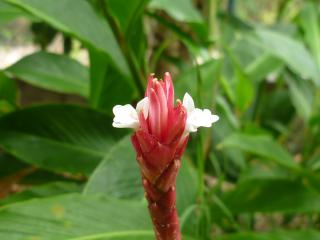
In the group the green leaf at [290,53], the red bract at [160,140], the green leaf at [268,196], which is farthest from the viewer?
the green leaf at [290,53]

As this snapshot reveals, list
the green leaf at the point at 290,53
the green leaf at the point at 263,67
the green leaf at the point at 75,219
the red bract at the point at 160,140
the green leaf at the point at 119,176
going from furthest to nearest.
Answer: the green leaf at the point at 263,67 < the green leaf at the point at 290,53 < the green leaf at the point at 119,176 < the green leaf at the point at 75,219 < the red bract at the point at 160,140

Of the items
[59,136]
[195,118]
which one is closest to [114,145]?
[59,136]

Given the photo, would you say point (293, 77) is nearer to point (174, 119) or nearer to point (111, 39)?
point (111, 39)

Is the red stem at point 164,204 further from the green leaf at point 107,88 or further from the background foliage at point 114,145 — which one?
the green leaf at point 107,88

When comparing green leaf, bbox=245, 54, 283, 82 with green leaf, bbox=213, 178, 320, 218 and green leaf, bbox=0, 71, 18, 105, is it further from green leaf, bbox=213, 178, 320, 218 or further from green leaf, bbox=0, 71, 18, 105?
green leaf, bbox=0, 71, 18, 105

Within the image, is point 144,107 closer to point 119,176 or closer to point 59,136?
point 119,176

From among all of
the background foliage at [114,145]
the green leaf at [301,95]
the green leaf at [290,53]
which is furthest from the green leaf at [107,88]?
the green leaf at [301,95]
